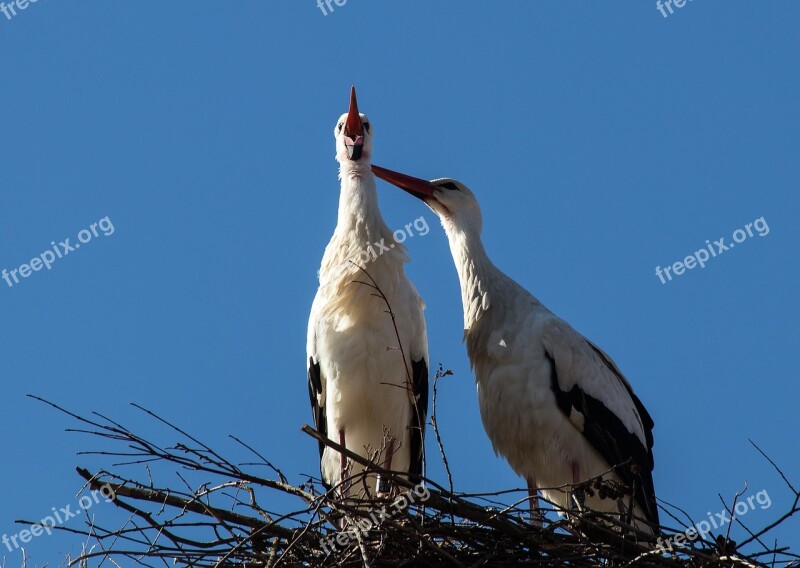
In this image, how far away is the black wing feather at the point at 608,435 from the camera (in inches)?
200

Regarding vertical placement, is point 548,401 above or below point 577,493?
above

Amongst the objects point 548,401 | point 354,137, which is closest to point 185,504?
point 548,401

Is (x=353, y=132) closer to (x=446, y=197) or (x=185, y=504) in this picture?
(x=446, y=197)

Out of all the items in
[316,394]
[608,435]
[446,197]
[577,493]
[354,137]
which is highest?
[354,137]

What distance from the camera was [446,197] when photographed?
576cm

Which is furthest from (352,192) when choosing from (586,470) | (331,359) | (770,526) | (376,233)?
(770,526)

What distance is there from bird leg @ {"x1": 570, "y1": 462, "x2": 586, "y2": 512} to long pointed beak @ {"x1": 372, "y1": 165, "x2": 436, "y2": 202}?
1.39 m

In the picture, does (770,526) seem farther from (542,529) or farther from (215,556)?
(215,556)

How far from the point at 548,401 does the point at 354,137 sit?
56.7 inches

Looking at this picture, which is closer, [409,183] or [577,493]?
[577,493]

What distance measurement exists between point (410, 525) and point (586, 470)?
147 cm

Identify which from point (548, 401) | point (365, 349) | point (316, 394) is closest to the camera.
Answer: point (548, 401)

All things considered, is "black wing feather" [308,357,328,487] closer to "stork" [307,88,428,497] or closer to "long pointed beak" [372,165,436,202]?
"stork" [307,88,428,497]

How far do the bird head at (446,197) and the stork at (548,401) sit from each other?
44cm
